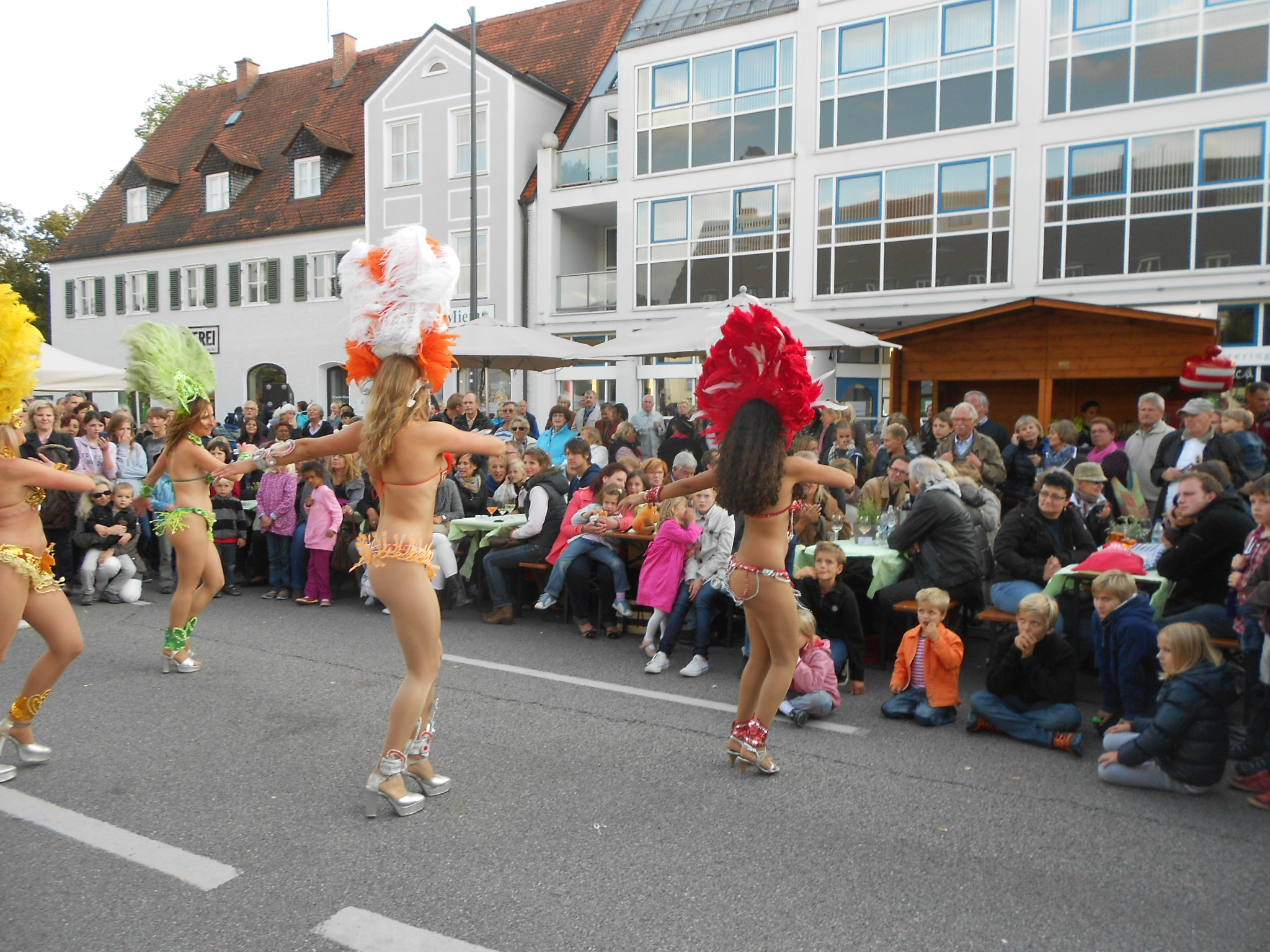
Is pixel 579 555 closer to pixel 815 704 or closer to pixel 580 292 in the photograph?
pixel 815 704

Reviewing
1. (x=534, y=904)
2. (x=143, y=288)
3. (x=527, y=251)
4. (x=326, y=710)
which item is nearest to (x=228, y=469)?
(x=326, y=710)

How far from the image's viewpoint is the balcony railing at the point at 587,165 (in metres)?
22.3

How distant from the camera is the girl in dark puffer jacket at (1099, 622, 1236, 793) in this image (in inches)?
175

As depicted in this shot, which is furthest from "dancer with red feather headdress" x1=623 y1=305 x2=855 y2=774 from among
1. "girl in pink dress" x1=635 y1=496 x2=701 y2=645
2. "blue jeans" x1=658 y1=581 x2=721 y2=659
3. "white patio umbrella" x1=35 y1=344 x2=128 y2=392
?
"white patio umbrella" x1=35 y1=344 x2=128 y2=392

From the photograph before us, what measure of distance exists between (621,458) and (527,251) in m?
15.8

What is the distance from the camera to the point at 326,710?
5734mm

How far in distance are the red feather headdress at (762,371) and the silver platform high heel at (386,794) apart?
2.28 m

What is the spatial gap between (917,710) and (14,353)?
533cm

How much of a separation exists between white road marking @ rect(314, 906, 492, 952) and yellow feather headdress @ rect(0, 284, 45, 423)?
310 cm

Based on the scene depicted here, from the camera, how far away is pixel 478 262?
956 inches

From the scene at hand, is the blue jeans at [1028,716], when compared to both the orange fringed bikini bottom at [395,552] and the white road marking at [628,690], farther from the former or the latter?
the orange fringed bikini bottom at [395,552]

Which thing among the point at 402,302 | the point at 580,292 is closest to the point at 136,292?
the point at 580,292

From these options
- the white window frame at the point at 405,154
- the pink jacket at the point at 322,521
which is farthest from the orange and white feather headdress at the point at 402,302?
the white window frame at the point at 405,154

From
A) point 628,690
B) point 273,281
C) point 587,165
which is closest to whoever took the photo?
point 628,690
